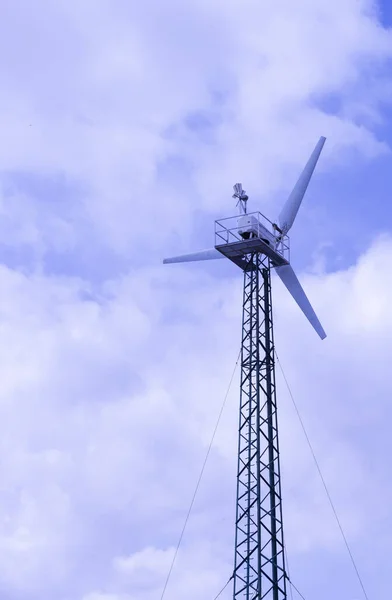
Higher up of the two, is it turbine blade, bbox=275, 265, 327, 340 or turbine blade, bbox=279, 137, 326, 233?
turbine blade, bbox=279, 137, 326, 233

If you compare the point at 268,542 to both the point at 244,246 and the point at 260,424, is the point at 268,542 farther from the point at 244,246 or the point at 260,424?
the point at 244,246

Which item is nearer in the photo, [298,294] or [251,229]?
[251,229]

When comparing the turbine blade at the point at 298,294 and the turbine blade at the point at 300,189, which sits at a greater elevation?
the turbine blade at the point at 300,189

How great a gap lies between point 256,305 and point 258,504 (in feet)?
41.8

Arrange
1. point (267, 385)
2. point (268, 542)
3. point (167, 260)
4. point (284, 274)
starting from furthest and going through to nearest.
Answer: point (167, 260) → point (284, 274) → point (267, 385) → point (268, 542)

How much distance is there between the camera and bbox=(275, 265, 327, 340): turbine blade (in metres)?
60.8

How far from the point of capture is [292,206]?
62.3 metres

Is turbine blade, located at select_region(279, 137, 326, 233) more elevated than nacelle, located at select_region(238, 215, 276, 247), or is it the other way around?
turbine blade, located at select_region(279, 137, 326, 233)

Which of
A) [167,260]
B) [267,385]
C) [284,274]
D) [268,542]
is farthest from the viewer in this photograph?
[167,260]

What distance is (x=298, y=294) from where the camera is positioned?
6128 centimetres

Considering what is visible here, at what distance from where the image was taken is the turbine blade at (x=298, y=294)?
60.8m

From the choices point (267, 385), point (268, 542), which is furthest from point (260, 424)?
point (268, 542)

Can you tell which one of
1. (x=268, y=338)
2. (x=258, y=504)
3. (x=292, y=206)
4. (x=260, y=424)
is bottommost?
(x=258, y=504)

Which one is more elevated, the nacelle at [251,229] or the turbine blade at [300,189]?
the turbine blade at [300,189]
